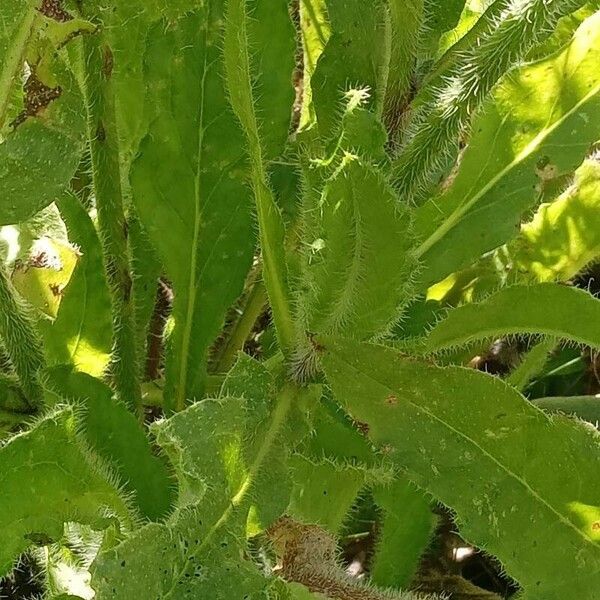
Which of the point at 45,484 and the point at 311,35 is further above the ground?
the point at 311,35

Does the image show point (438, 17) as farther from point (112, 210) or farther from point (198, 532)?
point (198, 532)

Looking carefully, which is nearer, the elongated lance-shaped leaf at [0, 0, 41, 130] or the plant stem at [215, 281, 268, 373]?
the elongated lance-shaped leaf at [0, 0, 41, 130]

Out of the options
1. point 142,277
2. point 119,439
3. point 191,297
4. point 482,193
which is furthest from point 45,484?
point 482,193

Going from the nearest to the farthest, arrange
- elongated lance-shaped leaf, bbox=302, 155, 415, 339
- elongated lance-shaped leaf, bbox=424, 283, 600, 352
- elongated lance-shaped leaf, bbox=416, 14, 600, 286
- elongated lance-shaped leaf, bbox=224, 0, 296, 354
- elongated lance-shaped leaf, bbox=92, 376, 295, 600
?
elongated lance-shaped leaf, bbox=92, 376, 295, 600, elongated lance-shaped leaf, bbox=302, 155, 415, 339, elongated lance-shaped leaf, bbox=224, 0, 296, 354, elongated lance-shaped leaf, bbox=424, 283, 600, 352, elongated lance-shaped leaf, bbox=416, 14, 600, 286

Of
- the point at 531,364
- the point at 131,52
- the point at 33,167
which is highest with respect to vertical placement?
the point at 131,52

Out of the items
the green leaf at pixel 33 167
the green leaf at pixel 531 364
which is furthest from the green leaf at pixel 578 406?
the green leaf at pixel 33 167

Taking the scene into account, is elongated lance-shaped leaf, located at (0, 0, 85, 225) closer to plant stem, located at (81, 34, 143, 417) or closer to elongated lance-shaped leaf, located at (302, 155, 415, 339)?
plant stem, located at (81, 34, 143, 417)

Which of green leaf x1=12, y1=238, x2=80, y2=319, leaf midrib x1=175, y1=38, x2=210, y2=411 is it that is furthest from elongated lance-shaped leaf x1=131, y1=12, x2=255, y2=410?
green leaf x1=12, y1=238, x2=80, y2=319
